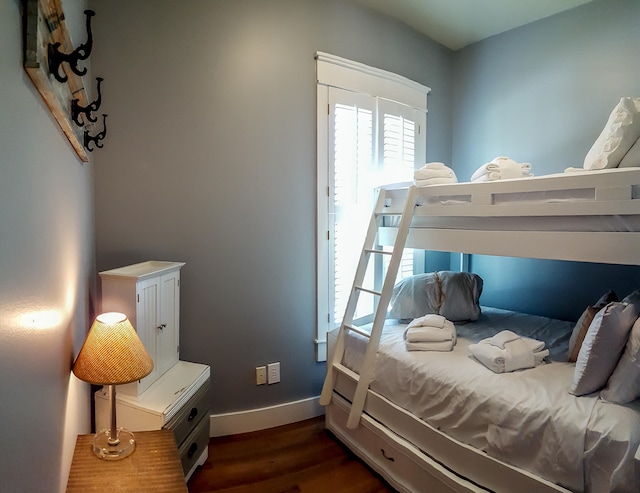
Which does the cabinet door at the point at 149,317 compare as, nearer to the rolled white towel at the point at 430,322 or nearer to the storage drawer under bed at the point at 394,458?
Answer: the storage drawer under bed at the point at 394,458

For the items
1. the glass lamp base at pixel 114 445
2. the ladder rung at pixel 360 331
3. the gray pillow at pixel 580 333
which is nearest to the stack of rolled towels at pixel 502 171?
the gray pillow at pixel 580 333

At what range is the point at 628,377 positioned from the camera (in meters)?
1.31

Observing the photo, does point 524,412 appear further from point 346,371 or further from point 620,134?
point 620,134

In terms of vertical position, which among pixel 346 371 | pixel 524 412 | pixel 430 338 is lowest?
pixel 346 371

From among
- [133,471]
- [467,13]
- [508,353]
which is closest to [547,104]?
[467,13]

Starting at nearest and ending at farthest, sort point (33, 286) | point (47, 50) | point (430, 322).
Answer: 1. point (33, 286)
2. point (47, 50)
3. point (430, 322)

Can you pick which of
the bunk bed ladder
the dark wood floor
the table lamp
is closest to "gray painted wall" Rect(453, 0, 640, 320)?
the bunk bed ladder

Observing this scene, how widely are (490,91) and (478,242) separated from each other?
75.4 inches

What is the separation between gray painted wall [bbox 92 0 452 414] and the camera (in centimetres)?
201

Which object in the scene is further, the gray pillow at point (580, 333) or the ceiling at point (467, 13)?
the ceiling at point (467, 13)

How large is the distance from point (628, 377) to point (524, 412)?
0.37 meters

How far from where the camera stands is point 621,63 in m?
2.40

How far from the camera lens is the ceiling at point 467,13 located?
8.61 ft

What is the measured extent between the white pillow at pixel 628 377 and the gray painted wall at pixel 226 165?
1.63m
